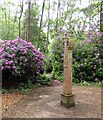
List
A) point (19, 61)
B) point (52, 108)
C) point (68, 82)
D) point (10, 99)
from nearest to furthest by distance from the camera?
point (52, 108), point (68, 82), point (10, 99), point (19, 61)

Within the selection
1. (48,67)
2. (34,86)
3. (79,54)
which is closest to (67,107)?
(34,86)

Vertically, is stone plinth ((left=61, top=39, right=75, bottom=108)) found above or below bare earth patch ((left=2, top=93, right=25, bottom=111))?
above

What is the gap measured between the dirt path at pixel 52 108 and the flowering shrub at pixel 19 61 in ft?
4.23

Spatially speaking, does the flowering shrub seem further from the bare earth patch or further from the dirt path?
the dirt path

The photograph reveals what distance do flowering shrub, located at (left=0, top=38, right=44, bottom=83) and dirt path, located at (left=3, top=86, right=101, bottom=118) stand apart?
1.29 metres

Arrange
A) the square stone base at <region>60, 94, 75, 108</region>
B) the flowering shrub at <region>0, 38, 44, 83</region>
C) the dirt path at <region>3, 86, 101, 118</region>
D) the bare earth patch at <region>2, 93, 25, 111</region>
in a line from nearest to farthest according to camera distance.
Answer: the dirt path at <region>3, 86, 101, 118</region>, the square stone base at <region>60, 94, 75, 108</region>, the bare earth patch at <region>2, 93, 25, 111</region>, the flowering shrub at <region>0, 38, 44, 83</region>

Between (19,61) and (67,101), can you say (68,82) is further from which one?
(19,61)

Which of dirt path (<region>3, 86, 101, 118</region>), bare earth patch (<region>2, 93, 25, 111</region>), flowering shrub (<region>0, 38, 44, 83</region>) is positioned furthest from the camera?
flowering shrub (<region>0, 38, 44, 83</region>)

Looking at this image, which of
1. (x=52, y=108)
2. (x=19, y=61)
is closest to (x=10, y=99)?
(x=52, y=108)

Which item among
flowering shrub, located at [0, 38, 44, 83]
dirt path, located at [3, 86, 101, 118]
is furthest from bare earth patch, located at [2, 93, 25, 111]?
flowering shrub, located at [0, 38, 44, 83]

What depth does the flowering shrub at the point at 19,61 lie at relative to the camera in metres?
5.80

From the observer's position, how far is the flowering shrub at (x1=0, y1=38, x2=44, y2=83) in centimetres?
580

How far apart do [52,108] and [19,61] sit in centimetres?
256

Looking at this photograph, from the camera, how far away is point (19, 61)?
6016 mm
